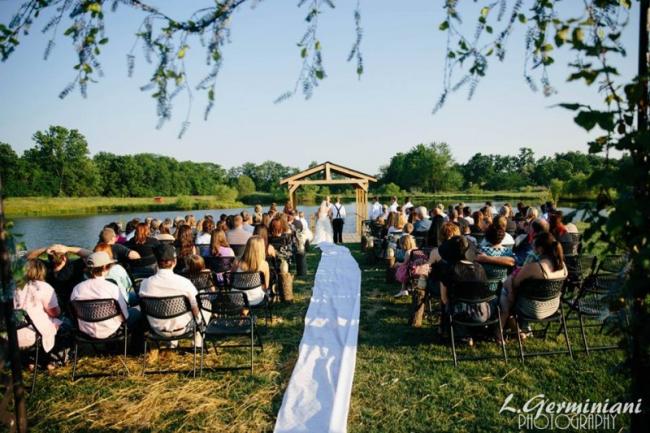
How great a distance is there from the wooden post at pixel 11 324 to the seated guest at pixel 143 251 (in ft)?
16.5

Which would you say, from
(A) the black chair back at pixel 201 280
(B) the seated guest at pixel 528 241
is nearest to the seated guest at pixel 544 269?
(B) the seated guest at pixel 528 241

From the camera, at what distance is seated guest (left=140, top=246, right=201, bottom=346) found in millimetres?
4297

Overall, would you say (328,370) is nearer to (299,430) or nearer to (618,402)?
(299,430)

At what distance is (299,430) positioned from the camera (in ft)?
10.6

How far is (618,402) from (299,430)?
2.75 metres

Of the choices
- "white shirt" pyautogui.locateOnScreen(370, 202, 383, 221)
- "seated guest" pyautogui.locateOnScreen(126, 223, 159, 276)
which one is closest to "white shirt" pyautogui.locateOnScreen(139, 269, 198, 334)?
"seated guest" pyautogui.locateOnScreen(126, 223, 159, 276)

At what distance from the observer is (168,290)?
A: 170 inches

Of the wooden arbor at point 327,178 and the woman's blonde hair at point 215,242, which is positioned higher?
the wooden arbor at point 327,178

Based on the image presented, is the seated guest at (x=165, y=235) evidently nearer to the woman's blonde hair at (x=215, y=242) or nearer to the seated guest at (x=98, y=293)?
the woman's blonde hair at (x=215, y=242)

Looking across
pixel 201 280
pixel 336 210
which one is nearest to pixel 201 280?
pixel 201 280

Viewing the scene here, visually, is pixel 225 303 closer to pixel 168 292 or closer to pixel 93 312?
pixel 168 292

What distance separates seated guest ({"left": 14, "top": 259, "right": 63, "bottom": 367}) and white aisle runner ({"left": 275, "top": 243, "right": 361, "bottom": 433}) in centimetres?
276

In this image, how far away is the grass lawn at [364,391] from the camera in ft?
11.1

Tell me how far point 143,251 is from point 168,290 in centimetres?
345
